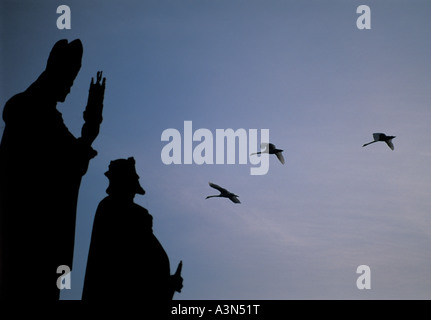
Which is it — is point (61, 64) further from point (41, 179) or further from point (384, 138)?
point (384, 138)

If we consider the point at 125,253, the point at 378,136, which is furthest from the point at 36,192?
the point at 378,136

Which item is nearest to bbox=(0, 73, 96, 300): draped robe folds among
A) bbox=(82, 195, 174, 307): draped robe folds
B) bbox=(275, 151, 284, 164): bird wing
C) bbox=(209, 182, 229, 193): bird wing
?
bbox=(82, 195, 174, 307): draped robe folds

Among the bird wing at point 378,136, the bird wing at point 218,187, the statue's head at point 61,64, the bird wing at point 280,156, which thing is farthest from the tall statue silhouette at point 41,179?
the bird wing at point 378,136

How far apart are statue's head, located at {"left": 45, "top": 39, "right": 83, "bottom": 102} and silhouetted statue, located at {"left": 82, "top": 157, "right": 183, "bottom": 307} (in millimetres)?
1004

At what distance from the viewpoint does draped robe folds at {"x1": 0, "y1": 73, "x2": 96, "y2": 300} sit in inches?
221

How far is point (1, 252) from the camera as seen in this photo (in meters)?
5.67

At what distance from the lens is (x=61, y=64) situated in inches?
236

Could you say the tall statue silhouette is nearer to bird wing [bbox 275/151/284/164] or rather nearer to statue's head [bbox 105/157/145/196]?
statue's head [bbox 105/157/145/196]

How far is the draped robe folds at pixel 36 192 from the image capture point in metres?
5.61

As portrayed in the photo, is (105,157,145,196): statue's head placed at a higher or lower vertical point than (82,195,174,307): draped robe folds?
higher
